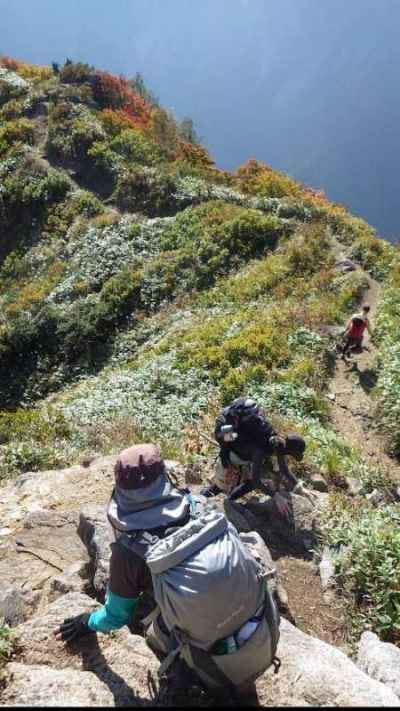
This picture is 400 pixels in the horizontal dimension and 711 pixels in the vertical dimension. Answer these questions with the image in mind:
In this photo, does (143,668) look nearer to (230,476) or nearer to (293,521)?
(230,476)

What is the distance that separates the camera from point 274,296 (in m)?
15.6

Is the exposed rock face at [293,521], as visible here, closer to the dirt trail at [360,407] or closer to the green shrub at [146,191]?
the dirt trail at [360,407]

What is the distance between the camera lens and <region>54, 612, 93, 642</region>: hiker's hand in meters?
3.67

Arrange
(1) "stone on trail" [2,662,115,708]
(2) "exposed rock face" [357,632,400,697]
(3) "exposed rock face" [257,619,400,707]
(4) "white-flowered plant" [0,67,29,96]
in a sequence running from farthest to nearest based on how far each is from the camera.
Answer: (4) "white-flowered plant" [0,67,29,96], (2) "exposed rock face" [357,632,400,697], (3) "exposed rock face" [257,619,400,707], (1) "stone on trail" [2,662,115,708]

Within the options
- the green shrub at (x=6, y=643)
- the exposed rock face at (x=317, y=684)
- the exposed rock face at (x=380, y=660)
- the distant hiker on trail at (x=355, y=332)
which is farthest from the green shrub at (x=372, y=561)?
the distant hiker on trail at (x=355, y=332)

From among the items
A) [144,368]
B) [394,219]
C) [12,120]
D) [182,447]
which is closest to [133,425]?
[182,447]

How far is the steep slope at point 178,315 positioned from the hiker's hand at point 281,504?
9.2 inches

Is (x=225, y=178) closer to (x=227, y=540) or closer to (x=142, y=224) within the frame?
(x=142, y=224)

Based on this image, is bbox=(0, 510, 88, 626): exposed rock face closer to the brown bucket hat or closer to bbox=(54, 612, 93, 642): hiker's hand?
bbox=(54, 612, 93, 642): hiker's hand

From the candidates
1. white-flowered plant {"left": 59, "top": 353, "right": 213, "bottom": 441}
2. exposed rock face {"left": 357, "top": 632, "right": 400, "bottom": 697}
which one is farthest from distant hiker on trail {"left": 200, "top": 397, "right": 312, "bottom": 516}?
white-flowered plant {"left": 59, "top": 353, "right": 213, "bottom": 441}

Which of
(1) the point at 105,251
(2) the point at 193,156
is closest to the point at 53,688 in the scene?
(1) the point at 105,251

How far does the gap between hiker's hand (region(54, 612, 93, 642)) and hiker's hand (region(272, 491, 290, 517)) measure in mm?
3086

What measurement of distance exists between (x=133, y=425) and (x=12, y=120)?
1077 inches

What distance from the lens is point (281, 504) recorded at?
6230 mm
